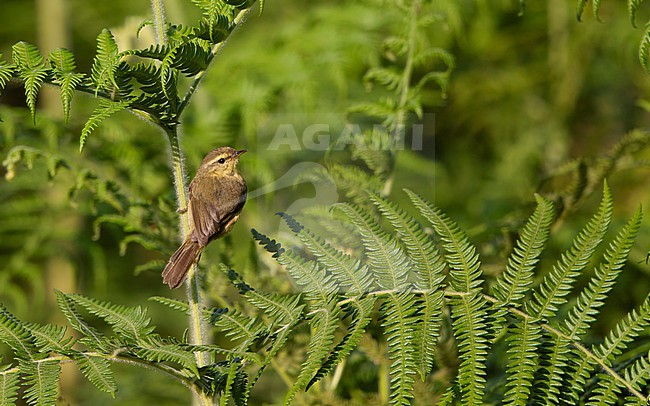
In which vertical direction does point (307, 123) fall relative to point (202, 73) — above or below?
below

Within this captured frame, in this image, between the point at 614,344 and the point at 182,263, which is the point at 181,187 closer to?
the point at 182,263

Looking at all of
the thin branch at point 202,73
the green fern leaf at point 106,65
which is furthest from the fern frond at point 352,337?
the green fern leaf at point 106,65

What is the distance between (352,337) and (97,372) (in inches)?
18.1

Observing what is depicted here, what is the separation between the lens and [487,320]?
154 centimetres

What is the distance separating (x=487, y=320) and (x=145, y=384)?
7.99ft

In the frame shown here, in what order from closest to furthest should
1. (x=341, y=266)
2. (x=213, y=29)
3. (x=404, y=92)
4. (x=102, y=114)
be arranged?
(x=102, y=114) < (x=213, y=29) < (x=341, y=266) < (x=404, y=92)

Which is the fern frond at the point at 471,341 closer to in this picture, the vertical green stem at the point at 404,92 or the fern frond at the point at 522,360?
the fern frond at the point at 522,360

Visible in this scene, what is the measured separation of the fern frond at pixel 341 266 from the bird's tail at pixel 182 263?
0.19 meters

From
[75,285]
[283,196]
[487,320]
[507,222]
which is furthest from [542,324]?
[75,285]

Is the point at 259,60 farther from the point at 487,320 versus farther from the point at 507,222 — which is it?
the point at 487,320

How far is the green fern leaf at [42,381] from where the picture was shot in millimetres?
1385

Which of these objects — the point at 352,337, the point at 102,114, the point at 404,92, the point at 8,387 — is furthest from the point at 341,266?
the point at 404,92

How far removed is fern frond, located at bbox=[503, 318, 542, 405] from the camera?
4.67ft

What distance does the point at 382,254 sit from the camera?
1.54 meters
